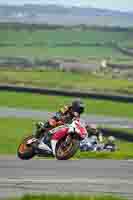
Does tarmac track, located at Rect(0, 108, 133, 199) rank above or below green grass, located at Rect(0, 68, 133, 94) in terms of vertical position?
above

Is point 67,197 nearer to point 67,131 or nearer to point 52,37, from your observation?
point 67,131

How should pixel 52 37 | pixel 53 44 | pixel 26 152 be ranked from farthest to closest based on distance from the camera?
pixel 52 37, pixel 53 44, pixel 26 152

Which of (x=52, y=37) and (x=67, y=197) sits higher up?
(x=67, y=197)

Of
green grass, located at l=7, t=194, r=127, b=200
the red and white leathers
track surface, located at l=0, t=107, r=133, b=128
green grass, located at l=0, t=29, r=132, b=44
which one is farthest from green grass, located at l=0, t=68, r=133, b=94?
green grass, located at l=0, t=29, r=132, b=44

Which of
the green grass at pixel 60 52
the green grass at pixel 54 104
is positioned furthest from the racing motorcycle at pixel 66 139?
the green grass at pixel 60 52

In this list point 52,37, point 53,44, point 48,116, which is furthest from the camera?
point 52,37

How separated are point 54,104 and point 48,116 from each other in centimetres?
397

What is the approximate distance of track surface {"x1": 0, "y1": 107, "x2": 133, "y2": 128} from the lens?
34875mm

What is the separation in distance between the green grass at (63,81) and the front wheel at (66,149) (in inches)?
1449

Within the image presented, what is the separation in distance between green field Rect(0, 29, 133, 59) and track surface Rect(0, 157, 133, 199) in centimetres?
9427

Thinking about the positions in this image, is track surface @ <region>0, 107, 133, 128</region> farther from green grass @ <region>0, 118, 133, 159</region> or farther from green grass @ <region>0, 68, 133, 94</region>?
green grass @ <region>0, 68, 133, 94</region>

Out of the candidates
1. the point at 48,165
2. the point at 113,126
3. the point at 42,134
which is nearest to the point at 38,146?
the point at 42,134

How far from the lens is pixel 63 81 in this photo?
57344 millimetres

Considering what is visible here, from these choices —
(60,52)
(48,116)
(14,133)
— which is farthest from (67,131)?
(60,52)
